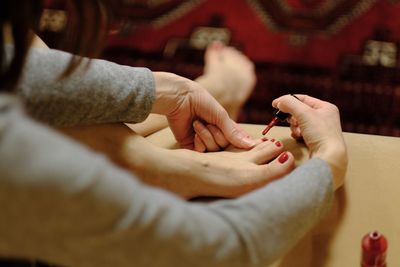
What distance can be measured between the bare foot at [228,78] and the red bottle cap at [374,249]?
2.05 feet

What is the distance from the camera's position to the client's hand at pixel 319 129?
0.88 metres

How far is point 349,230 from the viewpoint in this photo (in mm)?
865

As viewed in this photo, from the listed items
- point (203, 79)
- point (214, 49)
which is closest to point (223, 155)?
point (203, 79)

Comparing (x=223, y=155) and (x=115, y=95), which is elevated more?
(x=115, y=95)

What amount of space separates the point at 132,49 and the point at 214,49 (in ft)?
1.35

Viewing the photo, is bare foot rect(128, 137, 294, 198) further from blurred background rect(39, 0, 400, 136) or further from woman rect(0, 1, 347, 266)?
blurred background rect(39, 0, 400, 136)

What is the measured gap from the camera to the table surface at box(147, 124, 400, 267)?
32.7 inches

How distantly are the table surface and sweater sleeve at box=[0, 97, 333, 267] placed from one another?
9.0 inches

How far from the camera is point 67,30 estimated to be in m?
0.95

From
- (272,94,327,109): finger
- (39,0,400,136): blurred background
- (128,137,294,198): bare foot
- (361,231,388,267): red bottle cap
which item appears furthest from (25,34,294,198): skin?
(39,0,400,136): blurred background

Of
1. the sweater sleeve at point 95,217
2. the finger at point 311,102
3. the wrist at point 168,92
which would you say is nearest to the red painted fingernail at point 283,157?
the finger at point 311,102

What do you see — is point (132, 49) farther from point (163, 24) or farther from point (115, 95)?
point (115, 95)

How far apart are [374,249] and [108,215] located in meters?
0.41

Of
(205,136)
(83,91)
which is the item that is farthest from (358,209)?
(83,91)
